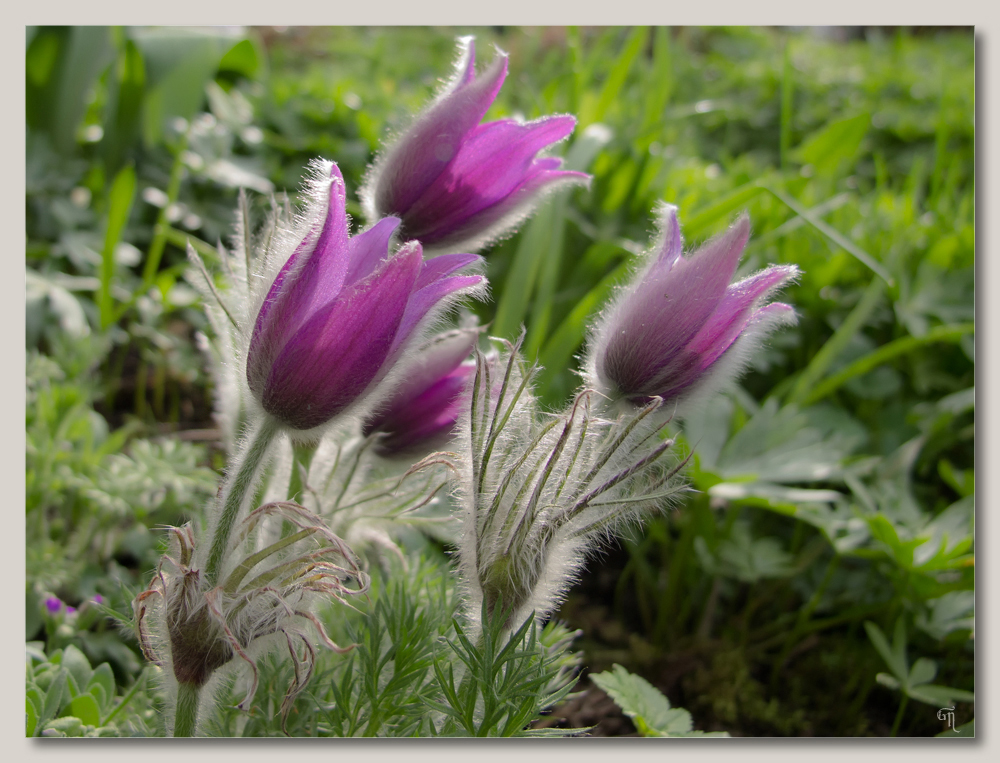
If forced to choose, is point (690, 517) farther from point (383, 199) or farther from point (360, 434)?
point (383, 199)

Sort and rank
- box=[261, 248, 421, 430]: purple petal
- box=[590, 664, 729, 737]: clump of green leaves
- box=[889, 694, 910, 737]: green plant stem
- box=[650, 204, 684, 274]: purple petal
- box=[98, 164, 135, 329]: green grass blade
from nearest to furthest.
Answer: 1. box=[261, 248, 421, 430]: purple petal
2. box=[650, 204, 684, 274]: purple petal
3. box=[590, 664, 729, 737]: clump of green leaves
4. box=[889, 694, 910, 737]: green plant stem
5. box=[98, 164, 135, 329]: green grass blade

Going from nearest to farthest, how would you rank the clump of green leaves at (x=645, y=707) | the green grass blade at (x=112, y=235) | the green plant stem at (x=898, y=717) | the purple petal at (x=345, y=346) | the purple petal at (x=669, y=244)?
1. the purple petal at (x=345, y=346)
2. the purple petal at (x=669, y=244)
3. the clump of green leaves at (x=645, y=707)
4. the green plant stem at (x=898, y=717)
5. the green grass blade at (x=112, y=235)

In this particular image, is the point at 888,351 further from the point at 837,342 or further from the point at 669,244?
the point at 669,244

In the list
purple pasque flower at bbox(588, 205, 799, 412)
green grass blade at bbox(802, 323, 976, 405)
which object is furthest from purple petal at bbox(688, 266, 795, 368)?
green grass blade at bbox(802, 323, 976, 405)

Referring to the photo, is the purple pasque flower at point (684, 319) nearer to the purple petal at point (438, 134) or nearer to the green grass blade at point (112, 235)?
the purple petal at point (438, 134)

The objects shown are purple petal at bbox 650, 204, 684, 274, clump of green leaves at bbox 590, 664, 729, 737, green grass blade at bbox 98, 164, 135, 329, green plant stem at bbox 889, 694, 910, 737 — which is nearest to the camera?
purple petal at bbox 650, 204, 684, 274

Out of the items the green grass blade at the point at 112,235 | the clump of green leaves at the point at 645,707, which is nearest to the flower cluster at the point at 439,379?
the clump of green leaves at the point at 645,707

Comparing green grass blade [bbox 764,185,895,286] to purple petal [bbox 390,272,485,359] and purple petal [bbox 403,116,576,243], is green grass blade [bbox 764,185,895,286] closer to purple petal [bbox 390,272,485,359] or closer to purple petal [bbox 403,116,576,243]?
purple petal [bbox 403,116,576,243]
